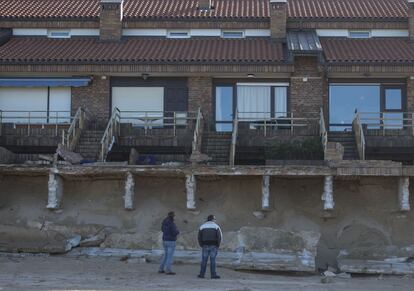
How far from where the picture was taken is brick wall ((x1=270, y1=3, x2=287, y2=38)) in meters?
28.0

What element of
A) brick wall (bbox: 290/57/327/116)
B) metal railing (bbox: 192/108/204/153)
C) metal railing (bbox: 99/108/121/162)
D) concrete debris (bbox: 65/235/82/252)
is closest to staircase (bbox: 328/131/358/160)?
brick wall (bbox: 290/57/327/116)

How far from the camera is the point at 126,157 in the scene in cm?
2447

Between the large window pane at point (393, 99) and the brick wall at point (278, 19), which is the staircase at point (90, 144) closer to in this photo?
the brick wall at point (278, 19)

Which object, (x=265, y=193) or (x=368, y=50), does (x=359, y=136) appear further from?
(x=368, y=50)

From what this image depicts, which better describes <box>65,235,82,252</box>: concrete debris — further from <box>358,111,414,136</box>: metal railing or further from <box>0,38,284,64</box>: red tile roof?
<box>358,111,414,136</box>: metal railing

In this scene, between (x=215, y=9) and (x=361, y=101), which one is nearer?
(x=361, y=101)

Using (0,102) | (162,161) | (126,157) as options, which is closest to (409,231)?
(162,161)

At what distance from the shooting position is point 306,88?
26.0 meters

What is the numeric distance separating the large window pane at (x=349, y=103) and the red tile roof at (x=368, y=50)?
1203 millimetres

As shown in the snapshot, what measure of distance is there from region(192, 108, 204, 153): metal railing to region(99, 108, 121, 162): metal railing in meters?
2.66

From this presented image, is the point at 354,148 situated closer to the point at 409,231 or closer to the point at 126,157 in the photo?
the point at 409,231

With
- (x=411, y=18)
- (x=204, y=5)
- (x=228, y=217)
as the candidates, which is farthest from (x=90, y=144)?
(x=411, y=18)

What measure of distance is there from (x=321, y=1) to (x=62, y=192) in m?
15.9

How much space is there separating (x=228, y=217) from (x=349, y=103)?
809 cm
